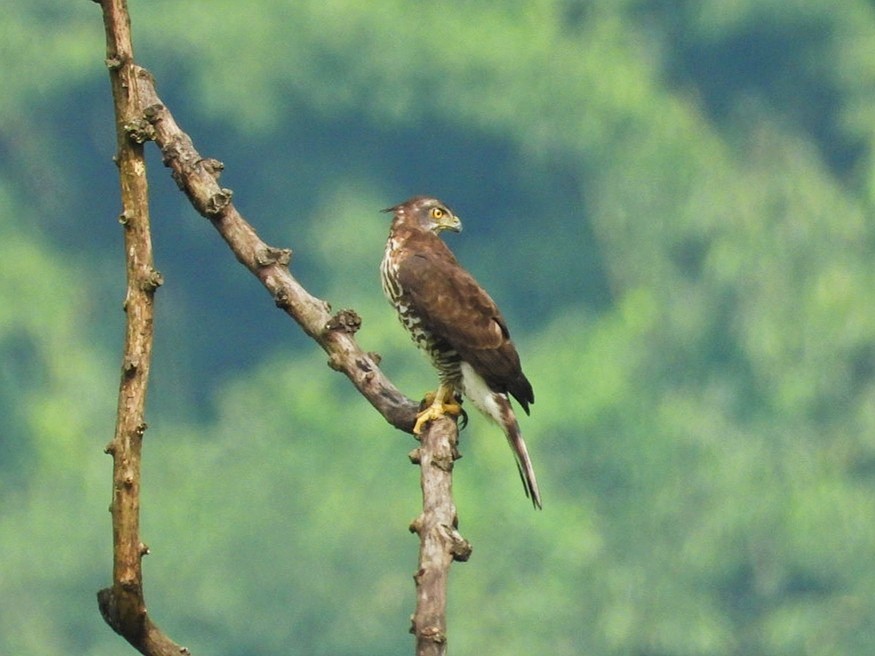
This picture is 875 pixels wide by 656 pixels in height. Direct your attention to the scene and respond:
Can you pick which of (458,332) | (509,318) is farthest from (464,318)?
(509,318)

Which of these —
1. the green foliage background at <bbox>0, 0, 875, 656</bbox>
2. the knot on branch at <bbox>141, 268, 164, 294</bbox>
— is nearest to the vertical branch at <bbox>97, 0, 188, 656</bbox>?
the knot on branch at <bbox>141, 268, 164, 294</bbox>

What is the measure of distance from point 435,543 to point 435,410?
702 mm

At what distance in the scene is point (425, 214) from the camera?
3611mm

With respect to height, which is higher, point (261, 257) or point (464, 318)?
point (464, 318)

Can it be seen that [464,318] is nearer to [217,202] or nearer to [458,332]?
[458,332]

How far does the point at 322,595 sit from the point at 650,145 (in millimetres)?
2275

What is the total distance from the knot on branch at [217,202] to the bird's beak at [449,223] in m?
0.79

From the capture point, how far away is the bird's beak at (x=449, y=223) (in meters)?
3.62

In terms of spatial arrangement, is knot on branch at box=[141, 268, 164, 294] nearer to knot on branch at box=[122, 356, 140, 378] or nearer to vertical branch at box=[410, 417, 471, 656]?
knot on branch at box=[122, 356, 140, 378]

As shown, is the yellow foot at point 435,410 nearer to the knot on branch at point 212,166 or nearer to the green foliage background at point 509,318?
the knot on branch at point 212,166

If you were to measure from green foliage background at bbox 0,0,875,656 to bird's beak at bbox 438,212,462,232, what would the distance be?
9.40ft

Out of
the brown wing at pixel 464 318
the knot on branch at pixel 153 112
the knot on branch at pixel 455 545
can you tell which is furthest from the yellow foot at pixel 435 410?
the knot on branch at pixel 153 112

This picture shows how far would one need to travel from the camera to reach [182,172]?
115 inches

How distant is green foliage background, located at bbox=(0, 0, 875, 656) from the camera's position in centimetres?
646
